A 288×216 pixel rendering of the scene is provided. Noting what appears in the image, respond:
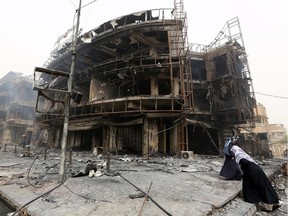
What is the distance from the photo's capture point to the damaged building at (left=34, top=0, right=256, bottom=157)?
503 inches

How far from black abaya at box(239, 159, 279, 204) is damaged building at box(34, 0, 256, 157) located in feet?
25.1

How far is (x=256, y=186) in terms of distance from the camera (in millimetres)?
3766

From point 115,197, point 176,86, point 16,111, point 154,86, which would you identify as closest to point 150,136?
point 154,86

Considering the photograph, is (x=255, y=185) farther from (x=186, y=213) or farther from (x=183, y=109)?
(x=183, y=109)

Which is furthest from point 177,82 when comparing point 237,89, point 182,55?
point 237,89

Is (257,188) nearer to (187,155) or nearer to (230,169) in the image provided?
(230,169)

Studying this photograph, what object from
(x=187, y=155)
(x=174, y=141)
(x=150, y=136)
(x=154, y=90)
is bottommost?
(x=187, y=155)

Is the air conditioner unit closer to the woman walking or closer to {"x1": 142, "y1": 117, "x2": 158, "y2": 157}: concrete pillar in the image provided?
{"x1": 142, "y1": 117, "x2": 158, "y2": 157}: concrete pillar

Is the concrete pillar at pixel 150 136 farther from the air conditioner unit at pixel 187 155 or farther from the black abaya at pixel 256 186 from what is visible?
the black abaya at pixel 256 186

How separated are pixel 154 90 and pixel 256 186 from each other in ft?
35.3

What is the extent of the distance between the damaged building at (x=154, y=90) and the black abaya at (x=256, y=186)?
7.66 meters

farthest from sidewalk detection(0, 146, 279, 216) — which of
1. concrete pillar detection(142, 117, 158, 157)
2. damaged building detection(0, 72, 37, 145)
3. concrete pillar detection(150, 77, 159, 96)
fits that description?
damaged building detection(0, 72, 37, 145)

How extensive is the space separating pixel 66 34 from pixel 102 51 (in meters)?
9.57

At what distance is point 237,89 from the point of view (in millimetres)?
16109
